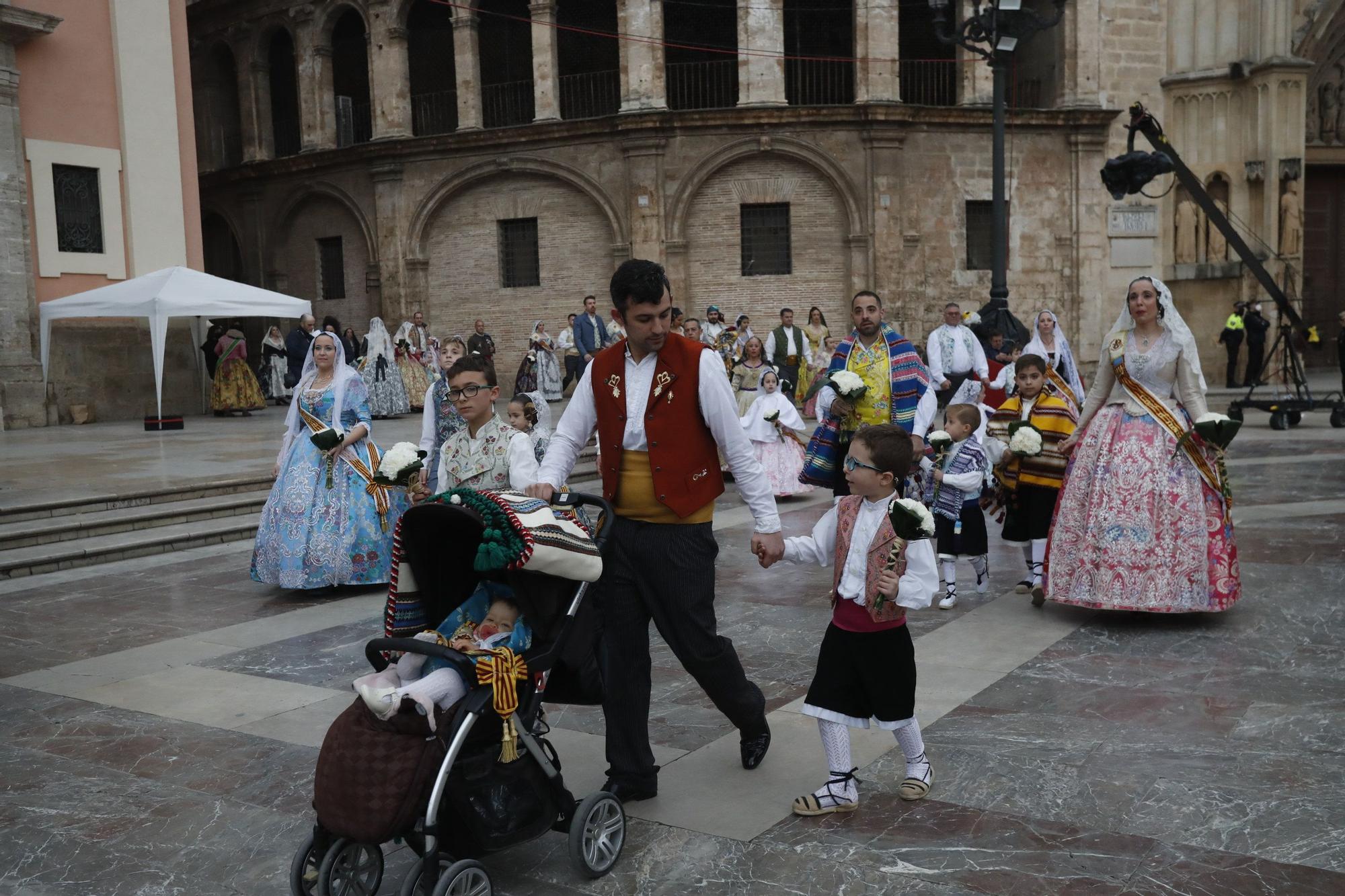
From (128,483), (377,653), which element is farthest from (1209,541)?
(128,483)

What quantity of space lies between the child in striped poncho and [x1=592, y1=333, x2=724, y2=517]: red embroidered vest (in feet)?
12.1

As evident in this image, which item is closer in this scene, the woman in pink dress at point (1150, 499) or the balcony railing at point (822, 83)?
the woman in pink dress at point (1150, 499)

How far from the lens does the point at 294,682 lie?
6184mm

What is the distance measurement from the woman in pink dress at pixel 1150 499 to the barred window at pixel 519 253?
2079cm

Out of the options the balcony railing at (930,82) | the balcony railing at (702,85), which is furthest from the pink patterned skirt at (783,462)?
the balcony railing at (930,82)

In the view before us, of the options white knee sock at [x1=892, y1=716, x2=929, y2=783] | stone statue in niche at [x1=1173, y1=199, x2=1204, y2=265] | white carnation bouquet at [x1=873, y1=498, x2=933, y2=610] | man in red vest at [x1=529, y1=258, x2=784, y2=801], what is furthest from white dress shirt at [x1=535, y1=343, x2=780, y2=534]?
stone statue in niche at [x1=1173, y1=199, x2=1204, y2=265]

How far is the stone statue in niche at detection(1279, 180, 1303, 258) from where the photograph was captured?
1010 inches

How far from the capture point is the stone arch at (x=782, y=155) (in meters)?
24.8

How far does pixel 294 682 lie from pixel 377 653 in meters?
2.73

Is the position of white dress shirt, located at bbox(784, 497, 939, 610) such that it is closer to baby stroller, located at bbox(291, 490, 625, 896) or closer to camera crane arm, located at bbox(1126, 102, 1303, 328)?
baby stroller, located at bbox(291, 490, 625, 896)

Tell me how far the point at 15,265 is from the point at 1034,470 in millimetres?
17441

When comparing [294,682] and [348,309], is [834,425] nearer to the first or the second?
[294,682]

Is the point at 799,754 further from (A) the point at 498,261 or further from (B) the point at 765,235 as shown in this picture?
(A) the point at 498,261

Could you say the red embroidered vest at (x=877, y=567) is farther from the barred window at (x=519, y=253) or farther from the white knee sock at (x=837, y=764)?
the barred window at (x=519, y=253)
